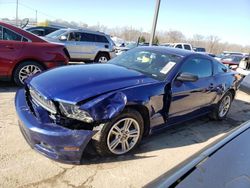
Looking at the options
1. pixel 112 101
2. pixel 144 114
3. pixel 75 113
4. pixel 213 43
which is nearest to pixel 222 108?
pixel 144 114

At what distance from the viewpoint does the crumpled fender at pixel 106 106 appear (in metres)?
3.08

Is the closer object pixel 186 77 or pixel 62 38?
pixel 186 77

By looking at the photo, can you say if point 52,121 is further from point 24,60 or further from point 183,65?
point 24,60

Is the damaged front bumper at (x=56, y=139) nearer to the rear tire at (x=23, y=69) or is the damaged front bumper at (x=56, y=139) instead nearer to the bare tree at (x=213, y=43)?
the rear tire at (x=23, y=69)

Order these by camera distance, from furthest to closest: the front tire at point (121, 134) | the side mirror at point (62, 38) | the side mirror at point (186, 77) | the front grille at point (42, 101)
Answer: the side mirror at point (62, 38) → the side mirror at point (186, 77) → the front tire at point (121, 134) → the front grille at point (42, 101)

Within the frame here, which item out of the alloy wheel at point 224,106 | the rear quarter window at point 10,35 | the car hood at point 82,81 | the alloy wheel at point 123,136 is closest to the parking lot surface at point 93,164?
the alloy wheel at point 123,136

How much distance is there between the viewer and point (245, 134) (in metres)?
2.26

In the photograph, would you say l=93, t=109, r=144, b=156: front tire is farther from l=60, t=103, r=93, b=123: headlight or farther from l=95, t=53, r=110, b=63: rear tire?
l=95, t=53, r=110, b=63: rear tire

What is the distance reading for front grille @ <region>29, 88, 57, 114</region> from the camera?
315 cm

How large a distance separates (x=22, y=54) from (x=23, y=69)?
1.20 ft

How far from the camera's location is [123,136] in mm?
3564

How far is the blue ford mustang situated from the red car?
2341 millimetres

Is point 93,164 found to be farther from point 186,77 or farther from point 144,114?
point 186,77

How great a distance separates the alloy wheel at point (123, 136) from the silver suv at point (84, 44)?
326 inches
